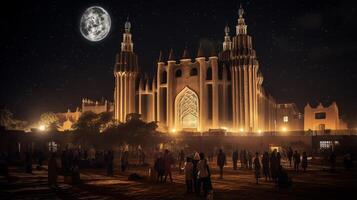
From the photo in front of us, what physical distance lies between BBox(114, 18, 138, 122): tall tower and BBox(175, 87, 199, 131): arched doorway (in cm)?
749

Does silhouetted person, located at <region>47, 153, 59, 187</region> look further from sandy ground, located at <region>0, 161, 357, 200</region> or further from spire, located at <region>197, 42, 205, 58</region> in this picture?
spire, located at <region>197, 42, 205, 58</region>

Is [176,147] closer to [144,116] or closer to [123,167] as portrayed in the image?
[144,116]

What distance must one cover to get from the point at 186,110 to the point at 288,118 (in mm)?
23981

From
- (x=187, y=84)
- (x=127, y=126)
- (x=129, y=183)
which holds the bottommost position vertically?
(x=129, y=183)

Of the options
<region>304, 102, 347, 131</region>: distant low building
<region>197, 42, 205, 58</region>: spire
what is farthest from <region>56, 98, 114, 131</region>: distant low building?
<region>304, 102, 347, 131</region>: distant low building

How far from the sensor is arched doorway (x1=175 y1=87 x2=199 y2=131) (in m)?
58.7

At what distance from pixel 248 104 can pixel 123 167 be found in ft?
111

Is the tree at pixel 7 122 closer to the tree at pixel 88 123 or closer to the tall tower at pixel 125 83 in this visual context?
the tall tower at pixel 125 83

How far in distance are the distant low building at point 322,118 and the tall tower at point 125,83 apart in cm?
2649

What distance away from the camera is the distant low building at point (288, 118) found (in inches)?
2827

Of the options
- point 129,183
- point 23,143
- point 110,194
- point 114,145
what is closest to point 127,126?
point 114,145

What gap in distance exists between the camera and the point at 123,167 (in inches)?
915

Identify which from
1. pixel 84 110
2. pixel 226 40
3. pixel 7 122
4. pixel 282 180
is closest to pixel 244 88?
pixel 226 40

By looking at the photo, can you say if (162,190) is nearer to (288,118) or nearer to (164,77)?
(164,77)
